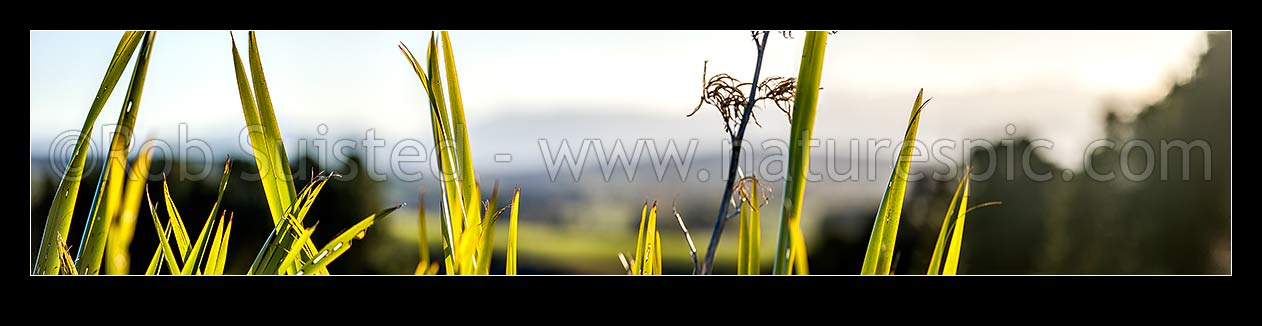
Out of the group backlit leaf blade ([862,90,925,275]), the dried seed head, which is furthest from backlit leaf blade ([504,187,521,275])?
backlit leaf blade ([862,90,925,275])

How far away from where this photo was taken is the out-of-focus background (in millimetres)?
1706

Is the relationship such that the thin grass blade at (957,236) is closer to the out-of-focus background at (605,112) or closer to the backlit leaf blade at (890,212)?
the backlit leaf blade at (890,212)

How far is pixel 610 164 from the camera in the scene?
2.20 meters

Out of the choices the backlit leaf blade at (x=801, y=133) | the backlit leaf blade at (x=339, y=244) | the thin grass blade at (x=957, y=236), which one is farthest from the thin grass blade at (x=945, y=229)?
the backlit leaf blade at (x=339, y=244)

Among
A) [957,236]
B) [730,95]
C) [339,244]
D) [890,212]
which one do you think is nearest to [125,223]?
[339,244]

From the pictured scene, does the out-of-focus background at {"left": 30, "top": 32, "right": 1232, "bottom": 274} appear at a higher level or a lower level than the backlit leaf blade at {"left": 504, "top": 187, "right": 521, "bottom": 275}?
higher

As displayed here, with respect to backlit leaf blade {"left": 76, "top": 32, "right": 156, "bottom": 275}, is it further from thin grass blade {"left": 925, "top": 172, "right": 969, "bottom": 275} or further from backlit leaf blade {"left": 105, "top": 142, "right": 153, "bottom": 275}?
thin grass blade {"left": 925, "top": 172, "right": 969, "bottom": 275}

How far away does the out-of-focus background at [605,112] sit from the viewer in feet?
5.60

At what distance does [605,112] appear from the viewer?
7.01 ft

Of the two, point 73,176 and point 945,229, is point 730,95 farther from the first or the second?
point 73,176
